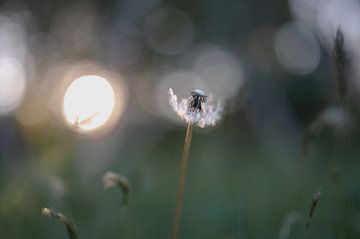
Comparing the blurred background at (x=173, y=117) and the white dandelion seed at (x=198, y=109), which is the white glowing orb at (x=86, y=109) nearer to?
the blurred background at (x=173, y=117)

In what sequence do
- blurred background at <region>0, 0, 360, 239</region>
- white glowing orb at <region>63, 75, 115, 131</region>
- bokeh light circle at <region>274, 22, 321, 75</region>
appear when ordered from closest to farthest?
1. white glowing orb at <region>63, 75, 115, 131</region>
2. blurred background at <region>0, 0, 360, 239</region>
3. bokeh light circle at <region>274, 22, 321, 75</region>

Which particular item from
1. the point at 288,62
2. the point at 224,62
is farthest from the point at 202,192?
the point at 288,62

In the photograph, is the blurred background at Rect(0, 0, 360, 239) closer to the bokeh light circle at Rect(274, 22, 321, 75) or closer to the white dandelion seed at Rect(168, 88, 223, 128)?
the bokeh light circle at Rect(274, 22, 321, 75)

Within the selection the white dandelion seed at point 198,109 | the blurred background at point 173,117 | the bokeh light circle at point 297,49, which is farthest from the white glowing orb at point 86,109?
the bokeh light circle at point 297,49

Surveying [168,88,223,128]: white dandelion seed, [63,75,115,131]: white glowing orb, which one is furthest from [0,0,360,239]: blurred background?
[168,88,223,128]: white dandelion seed

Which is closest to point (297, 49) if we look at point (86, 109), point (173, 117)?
point (173, 117)

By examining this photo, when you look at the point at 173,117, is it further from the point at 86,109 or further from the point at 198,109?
the point at 198,109

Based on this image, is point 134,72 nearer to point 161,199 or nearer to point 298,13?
point 298,13
